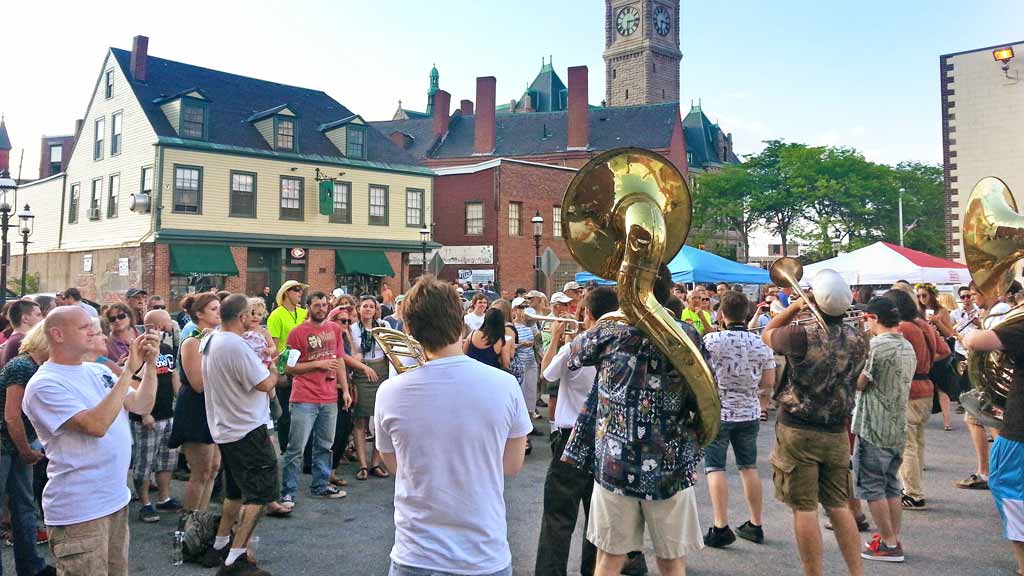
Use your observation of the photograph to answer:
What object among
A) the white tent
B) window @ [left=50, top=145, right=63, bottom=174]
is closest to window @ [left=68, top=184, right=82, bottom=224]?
window @ [left=50, top=145, right=63, bottom=174]

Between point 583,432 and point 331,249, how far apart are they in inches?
1043

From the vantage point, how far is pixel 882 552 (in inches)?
199

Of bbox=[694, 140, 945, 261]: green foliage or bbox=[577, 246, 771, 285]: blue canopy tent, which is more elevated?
bbox=[694, 140, 945, 261]: green foliage

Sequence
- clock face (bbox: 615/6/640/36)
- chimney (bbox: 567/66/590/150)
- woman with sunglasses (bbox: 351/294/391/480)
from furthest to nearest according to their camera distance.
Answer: clock face (bbox: 615/6/640/36), chimney (bbox: 567/66/590/150), woman with sunglasses (bbox: 351/294/391/480)

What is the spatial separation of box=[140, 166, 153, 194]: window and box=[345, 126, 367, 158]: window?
7736mm

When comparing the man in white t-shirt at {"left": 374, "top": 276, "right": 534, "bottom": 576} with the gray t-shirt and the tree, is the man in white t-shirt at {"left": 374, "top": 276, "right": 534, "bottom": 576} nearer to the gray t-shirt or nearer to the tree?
the gray t-shirt

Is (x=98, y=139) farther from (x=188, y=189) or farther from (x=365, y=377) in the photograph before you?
(x=365, y=377)

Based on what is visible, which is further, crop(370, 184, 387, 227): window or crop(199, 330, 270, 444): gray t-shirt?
crop(370, 184, 387, 227): window

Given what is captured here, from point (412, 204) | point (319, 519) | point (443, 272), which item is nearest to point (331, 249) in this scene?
point (412, 204)

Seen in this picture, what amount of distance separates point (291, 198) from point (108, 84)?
857 cm

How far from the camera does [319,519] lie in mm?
5980

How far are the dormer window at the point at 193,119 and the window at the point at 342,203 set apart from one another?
214 inches

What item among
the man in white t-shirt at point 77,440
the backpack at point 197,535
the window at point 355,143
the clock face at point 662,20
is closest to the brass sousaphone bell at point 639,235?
the man in white t-shirt at point 77,440

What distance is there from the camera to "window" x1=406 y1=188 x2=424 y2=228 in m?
32.0
